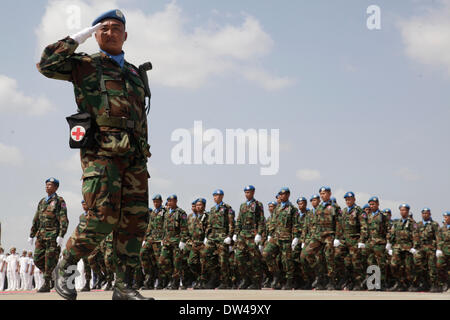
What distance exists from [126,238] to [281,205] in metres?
8.25

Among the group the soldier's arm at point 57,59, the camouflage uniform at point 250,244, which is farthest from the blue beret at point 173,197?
the soldier's arm at point 57,59

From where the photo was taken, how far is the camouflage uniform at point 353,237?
1255 centimetres

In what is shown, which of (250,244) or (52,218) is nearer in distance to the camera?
(52,218)

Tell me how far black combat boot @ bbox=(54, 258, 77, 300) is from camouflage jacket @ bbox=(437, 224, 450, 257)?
48.1 ft

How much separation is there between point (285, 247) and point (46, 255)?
17.6 feet

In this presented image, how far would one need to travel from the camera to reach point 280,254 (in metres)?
12.7

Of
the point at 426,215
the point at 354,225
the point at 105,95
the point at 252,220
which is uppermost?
the point at 105,95

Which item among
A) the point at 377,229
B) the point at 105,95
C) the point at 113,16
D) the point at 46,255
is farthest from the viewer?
the point at 377,229

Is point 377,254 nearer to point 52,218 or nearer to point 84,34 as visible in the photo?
point 52,218

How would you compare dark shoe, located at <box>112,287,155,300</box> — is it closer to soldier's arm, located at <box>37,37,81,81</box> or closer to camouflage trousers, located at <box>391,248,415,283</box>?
soldier's arm, located at <box>37,37,81,81</box>

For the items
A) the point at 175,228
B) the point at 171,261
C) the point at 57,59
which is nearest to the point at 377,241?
the point at 175,228

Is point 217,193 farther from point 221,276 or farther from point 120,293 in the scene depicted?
point 120,293
